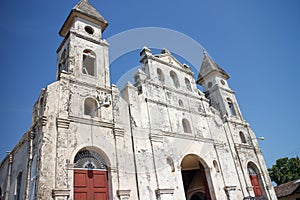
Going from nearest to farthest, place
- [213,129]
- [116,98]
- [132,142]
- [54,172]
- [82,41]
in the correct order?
[54,172] < [132,142] < [116,98] < [82,41] < [213,129]

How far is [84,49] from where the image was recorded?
44.8 feet

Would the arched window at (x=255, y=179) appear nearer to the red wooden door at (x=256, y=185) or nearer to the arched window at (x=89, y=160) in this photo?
the red wooden door at (x=256, y=185)

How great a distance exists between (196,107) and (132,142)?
23.9 ft

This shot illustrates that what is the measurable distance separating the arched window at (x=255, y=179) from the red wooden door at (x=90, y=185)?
1257 centimetres

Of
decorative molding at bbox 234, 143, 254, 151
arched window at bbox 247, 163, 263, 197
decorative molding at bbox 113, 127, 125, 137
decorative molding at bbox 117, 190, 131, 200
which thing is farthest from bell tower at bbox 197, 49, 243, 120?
decorative molding at bbox 117, 190, 131, 200

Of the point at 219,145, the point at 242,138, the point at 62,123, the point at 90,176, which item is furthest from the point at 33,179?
the point at 242,138

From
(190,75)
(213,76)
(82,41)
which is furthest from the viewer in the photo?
(213,76)

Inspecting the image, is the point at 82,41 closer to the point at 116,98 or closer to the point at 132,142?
the point at 116,98

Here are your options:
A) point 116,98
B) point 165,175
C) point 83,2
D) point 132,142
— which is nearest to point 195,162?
point 165,175

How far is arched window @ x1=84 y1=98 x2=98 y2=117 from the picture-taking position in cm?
1212

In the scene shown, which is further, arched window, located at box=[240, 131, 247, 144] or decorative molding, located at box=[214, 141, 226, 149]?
arched window, located at box=[240, 131, 247, 144]

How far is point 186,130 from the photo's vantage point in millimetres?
16109

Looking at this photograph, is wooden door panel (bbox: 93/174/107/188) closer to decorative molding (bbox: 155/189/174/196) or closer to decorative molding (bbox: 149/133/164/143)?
decorative molding (bbox: 155/189/174/196)

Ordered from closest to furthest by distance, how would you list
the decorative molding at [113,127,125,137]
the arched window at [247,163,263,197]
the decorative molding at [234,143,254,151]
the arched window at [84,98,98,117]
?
the decorative molding at [113,127,125,137] → the arched window at [84,98,98,117] → the arched window at [247,163,263,197] → the decorative molding at [234,143,254,151]
